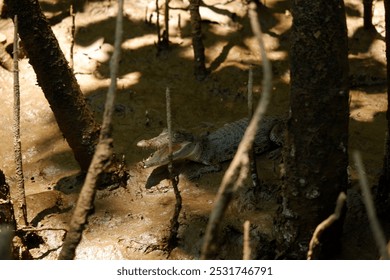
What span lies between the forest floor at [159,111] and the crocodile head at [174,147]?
0.16 metres

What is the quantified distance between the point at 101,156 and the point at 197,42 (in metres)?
3.72

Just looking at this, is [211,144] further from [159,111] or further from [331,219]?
[331,219]

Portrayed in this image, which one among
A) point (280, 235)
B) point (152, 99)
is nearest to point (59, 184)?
point (152, 99)

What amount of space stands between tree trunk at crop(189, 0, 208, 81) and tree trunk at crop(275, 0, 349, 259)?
9.38 ft

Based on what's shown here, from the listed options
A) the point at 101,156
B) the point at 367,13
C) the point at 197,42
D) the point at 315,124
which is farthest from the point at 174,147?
the point at 367,13

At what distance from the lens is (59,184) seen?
4.79m

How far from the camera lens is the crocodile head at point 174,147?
15.7 feet

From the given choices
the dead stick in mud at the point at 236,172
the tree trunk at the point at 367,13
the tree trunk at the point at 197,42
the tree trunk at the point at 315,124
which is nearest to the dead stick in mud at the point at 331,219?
the dead stick in mud at the point at 236,172

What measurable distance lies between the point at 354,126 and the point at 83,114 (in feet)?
8.55

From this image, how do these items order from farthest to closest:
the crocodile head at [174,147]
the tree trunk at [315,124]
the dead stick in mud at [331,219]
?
the crocodile head at [174,147]
the tree trunk at [315,124]
the dead stick in mud at [331,219]

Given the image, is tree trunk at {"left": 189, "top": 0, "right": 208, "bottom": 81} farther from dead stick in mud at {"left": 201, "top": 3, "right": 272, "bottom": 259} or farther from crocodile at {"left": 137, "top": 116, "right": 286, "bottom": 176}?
dead stick in mud at {"left": 201, "top": 3, "right": 272, "bottom": 259}

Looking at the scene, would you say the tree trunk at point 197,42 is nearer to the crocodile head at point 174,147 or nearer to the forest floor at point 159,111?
the forest floor at point 159,111

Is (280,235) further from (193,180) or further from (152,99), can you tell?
(152,99)

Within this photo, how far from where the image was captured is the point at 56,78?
4199mm
